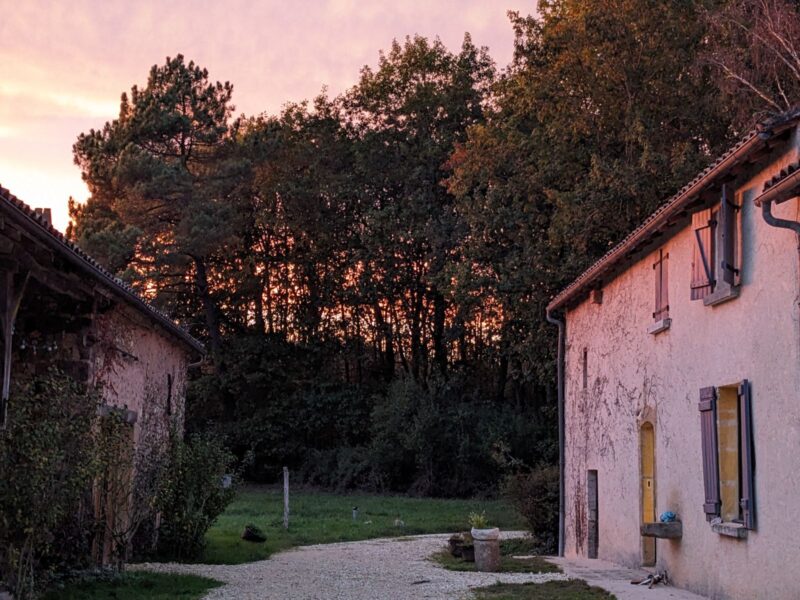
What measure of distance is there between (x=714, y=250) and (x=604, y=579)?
4.96m

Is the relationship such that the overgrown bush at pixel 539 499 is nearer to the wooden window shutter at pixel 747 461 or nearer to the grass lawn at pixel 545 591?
the grass lawn at pixel 545 591

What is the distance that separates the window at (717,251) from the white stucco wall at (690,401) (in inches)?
5.9

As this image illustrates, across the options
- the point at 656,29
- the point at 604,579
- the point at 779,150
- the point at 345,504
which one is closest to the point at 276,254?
the point at 345,504

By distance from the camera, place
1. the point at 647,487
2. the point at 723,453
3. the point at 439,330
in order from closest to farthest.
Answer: the point at 723,453 → the point at 647,487 → the point at 439,330

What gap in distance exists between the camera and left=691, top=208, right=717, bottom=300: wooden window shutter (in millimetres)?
11203

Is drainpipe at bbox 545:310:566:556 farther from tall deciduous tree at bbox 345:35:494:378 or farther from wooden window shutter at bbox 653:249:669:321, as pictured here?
tall deciduous tree at bbox 345:35:494:378

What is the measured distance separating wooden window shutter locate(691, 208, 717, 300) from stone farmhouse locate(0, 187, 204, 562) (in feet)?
23.3

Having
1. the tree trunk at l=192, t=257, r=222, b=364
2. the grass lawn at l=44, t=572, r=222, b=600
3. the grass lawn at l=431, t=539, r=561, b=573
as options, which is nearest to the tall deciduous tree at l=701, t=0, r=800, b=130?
the grass lawn at l=431, t=539, r=561, b=573

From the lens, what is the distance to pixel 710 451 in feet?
36.5

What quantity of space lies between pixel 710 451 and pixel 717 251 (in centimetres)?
227

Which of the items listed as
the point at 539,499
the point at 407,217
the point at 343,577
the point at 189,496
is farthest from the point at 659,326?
the point at 407,217

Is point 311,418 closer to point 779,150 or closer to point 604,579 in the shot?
point 604,579

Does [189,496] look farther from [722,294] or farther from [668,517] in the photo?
[722,294]

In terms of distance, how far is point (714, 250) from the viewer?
11.1m
